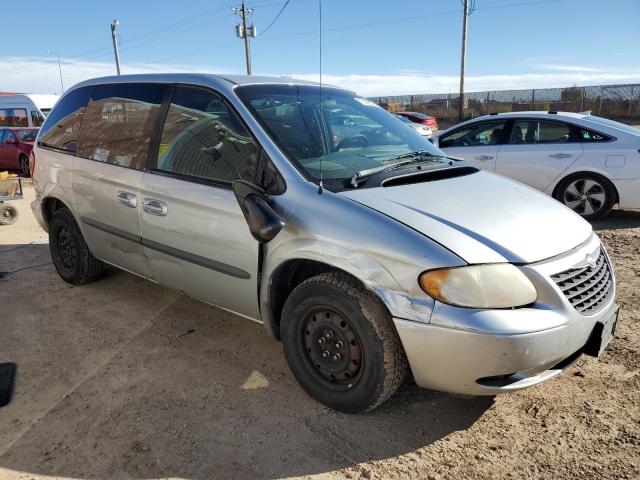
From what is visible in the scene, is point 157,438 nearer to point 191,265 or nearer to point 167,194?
point 191,265

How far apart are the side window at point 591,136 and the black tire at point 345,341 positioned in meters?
5.46

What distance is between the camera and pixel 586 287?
98.9 inches

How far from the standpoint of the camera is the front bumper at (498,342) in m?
2.20

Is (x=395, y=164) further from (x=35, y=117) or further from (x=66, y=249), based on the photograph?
(x=35, y=117)

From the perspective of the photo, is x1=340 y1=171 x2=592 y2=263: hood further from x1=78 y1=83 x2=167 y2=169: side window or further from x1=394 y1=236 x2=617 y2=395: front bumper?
x1=78 y1=83 x2=167 y2=169: side window

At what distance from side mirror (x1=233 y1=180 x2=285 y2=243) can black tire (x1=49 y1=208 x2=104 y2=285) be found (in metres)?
2.30

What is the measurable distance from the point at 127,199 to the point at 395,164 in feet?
6.30

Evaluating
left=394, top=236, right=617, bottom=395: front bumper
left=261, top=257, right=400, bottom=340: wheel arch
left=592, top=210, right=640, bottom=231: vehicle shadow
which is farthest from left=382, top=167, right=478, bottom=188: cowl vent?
left=592, top=210, right=640, bottom=231: vehicle shadow

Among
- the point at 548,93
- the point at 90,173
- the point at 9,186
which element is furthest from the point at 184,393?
the point at 548,93

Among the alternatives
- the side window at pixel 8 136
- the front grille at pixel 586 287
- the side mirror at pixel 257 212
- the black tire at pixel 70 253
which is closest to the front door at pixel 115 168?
the black tire at pixel 70 253

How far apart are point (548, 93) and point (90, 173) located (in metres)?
36.2

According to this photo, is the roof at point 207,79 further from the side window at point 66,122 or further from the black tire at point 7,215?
the black tire at point 7,215

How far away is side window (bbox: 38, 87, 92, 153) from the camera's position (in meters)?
4.32

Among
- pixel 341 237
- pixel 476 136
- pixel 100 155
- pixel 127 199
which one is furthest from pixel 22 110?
pixel 341 237
